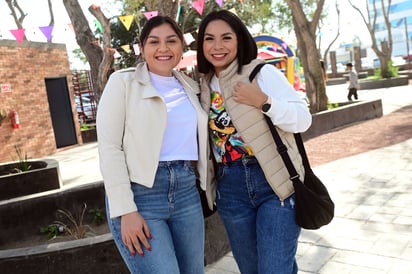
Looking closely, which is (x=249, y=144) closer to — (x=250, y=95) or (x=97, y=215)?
(x=250, y=95)

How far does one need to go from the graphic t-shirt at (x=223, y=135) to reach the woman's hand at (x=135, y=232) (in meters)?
0.55

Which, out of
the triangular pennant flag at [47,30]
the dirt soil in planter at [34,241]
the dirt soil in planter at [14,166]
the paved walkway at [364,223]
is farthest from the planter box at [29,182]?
the triangular pennant flag at [47,30]

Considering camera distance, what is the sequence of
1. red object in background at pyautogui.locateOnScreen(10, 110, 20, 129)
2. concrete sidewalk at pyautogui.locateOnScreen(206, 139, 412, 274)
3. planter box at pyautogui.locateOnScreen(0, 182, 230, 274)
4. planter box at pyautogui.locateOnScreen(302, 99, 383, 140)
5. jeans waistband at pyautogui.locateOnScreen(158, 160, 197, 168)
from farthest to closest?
red object in background at pyautogui.locateOnScreen(10, 110, 20, 129) < planter box at pyautogui.locateOnScreen(302, 99, 383, 140) < concrete sidewalk at pyautogui.locateOnScreen(206, 139, 412, 274) < planter box at pyautogui.locateOnScreen(0, 182, 230, 274) < jeans waistband at pyautogui.locateOnScreen(158, 160, 197, 168)

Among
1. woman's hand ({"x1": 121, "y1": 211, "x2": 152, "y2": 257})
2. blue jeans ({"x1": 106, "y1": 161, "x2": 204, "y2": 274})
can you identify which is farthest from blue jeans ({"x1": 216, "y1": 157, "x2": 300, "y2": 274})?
woman's hand ({"x1": 121, "y1": 211, "x2": 152, "y2": 257})

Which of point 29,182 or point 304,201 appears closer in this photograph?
point 304,201

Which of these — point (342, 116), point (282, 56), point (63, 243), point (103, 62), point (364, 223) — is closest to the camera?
point (63, 243)

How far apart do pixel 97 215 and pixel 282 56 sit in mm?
14628

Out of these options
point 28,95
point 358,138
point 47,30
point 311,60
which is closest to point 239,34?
point 358,138

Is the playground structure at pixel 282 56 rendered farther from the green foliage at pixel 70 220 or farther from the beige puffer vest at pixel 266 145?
the beige puffer vest at pixel 266 145

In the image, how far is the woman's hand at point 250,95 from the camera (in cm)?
198

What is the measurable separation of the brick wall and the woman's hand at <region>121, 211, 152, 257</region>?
10852 millimetres

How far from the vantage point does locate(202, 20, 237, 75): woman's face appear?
2.13 m

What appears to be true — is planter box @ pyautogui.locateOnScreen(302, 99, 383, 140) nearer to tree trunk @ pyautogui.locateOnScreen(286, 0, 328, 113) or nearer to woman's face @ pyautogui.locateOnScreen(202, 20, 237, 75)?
tree trunk @ pyautogui.locateOnScreen(286, 0, 328, 113)

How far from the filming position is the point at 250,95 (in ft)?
6.54
